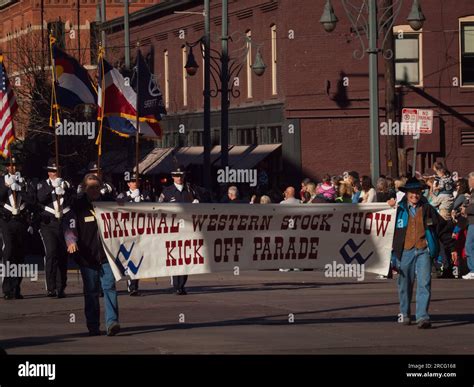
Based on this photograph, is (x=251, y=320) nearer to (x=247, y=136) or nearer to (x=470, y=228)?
(x=470, y=228)

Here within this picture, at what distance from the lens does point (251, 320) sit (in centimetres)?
1844

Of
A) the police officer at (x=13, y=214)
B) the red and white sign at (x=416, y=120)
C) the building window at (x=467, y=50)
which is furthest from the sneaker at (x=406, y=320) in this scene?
the building window at (x=467, y=50)

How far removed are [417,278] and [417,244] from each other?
16.0 inches

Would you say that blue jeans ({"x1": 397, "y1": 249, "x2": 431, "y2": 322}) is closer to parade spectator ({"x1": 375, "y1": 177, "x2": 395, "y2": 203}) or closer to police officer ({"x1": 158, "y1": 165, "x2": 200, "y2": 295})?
police officer ({"x1": 158, "y1": 165, "x2": 200, "y2": 295})

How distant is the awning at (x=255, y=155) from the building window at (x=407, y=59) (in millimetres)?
4353

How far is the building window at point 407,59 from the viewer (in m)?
44.0

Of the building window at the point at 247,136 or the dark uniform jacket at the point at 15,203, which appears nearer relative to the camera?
the dark uniform jacket at the point at 15,203

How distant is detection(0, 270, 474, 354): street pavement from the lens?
1530 centimetres

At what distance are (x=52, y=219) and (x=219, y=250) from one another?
560 cm

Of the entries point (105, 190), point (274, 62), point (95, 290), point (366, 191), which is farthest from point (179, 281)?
point (274, 62)

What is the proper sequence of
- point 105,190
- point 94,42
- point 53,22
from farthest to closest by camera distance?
point 53,22
point 94,42
point 105,190

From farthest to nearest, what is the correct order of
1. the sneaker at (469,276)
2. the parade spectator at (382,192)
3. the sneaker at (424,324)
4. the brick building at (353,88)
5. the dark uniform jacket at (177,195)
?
the brick building at (353,88), the parade spectator at (382,192), the sneaker at (469,276), the dark uniform jacket at (177,195), the sneaker at (424,324)

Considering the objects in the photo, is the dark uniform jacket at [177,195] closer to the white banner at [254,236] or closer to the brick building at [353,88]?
the white banner at [254,236]

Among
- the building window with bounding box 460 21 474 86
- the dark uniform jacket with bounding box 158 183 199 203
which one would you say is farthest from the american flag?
the building window with bounding box 460 21 474 86
